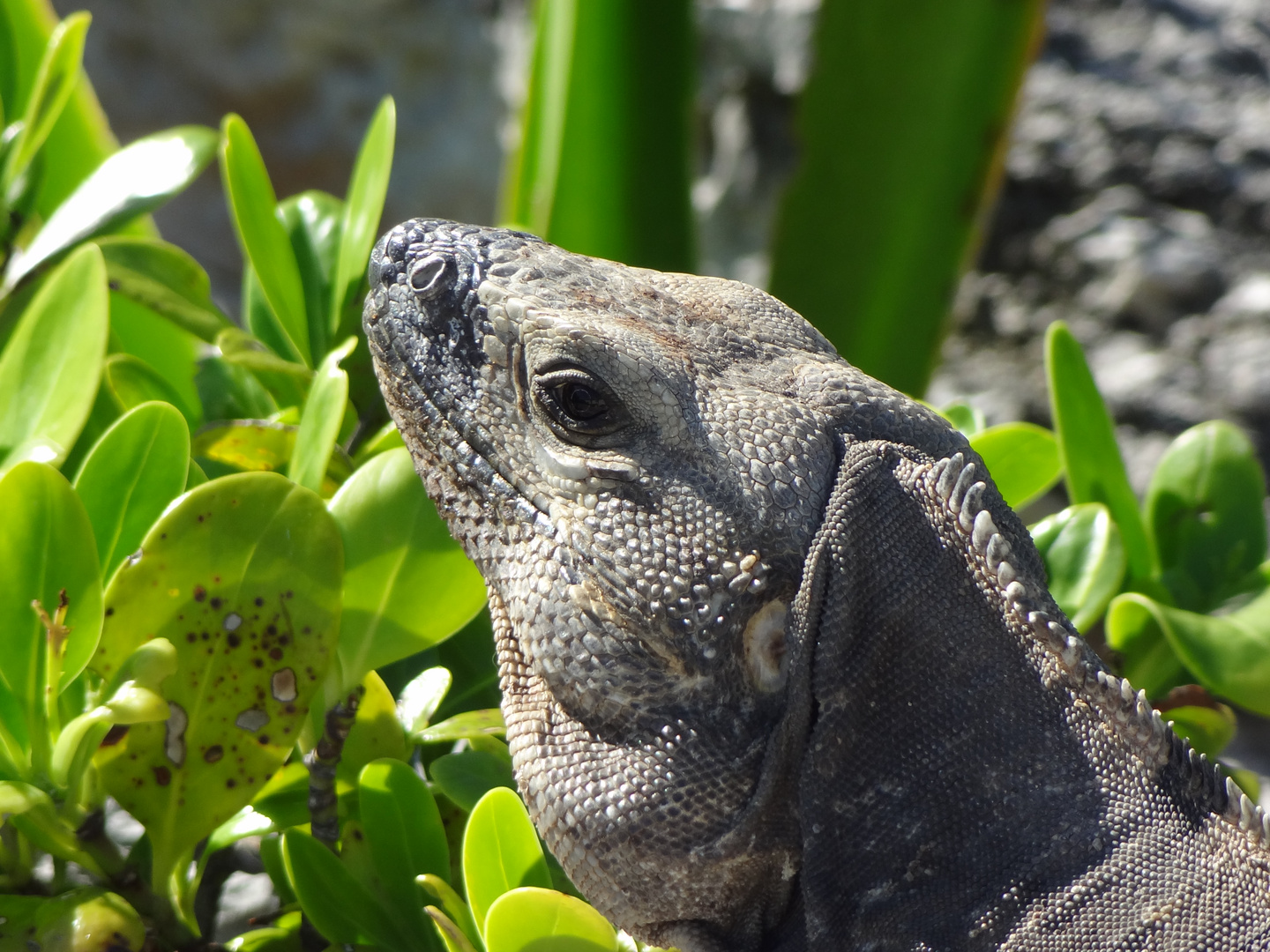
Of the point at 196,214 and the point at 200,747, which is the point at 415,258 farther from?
the point at 196,214

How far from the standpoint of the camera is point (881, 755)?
1448 millimetres

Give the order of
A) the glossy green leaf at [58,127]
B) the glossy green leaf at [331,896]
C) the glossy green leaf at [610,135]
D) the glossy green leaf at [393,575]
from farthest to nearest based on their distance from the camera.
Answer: the glossy green leaf at [610,135] < the glossy green leaf at [58,127] < the glossy green leaf at [393,575] < the glossy green leaf at [331,896]

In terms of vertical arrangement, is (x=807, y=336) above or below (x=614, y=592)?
above

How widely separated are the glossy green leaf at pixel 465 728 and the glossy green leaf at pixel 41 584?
0.48 m

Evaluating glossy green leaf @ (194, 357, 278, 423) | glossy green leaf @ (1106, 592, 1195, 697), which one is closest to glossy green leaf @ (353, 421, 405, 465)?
glossy green leaf @ (194, 357, 278, 423)

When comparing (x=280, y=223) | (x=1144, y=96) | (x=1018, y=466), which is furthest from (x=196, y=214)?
(x=1018, y=466)

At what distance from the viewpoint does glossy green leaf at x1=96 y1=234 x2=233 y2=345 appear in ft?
6.56

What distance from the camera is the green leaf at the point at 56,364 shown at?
1.67 meters

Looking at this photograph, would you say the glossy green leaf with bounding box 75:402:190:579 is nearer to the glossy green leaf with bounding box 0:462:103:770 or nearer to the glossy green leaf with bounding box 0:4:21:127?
the glossy green leaf with bounding box 0:462:103:770

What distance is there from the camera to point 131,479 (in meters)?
1.59

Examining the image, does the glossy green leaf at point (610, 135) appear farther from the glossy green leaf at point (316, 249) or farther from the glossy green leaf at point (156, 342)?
the glossy green leaf at point (156, 342)

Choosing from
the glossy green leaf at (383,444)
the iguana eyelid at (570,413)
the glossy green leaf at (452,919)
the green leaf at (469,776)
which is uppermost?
the iguana eyelid at (570,413)

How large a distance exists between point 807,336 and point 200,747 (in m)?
0.99

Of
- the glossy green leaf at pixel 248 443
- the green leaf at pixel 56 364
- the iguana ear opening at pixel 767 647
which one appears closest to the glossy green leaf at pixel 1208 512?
the iguana ear opening at pixel 767 647
